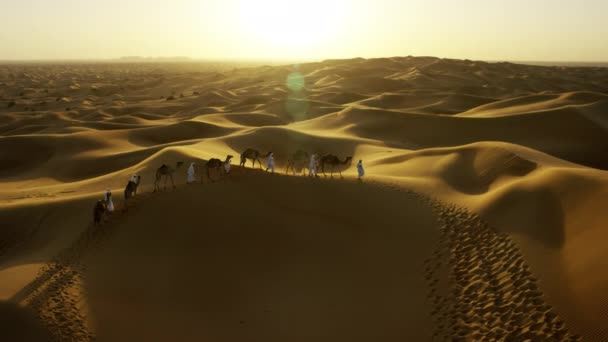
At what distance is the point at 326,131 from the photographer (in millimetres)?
30000

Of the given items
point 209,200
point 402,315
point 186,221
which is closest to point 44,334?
point 186,221

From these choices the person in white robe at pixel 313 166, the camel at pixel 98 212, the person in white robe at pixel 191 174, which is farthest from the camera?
the person in white robe at pixel 313 166

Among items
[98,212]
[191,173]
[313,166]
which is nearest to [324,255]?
[313,166]

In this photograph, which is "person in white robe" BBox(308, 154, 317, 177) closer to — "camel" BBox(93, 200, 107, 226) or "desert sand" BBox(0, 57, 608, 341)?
"desert sand" BBox(0, 57, 608, 341)

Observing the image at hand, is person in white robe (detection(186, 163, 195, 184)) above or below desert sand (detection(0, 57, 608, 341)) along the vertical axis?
above

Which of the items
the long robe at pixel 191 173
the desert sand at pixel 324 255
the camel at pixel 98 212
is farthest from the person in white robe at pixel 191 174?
the camel at pixel 98 212

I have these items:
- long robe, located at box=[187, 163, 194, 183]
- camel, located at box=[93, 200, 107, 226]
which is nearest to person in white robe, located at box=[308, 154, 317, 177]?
long robe, located at box=[187, 163, 194, 183]

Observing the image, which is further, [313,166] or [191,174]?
[313,166]

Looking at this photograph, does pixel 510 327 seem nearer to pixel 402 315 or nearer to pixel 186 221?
pixel 402 315

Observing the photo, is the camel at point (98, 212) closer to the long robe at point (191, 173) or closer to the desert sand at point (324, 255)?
the desert sand at point (324, 255)

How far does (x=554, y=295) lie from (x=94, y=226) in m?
9.86

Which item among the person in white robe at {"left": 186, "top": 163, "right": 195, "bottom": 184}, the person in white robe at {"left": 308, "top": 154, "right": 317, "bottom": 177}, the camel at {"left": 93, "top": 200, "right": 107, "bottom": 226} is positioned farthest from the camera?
the person in white robe at {"left": 308, "top": 154, "right": 317, "bottom": 177}

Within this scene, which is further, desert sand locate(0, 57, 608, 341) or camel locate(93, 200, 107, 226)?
camel locate(93, 200, 107, 226)

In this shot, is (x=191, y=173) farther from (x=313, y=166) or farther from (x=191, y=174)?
(x=313, y=166)
